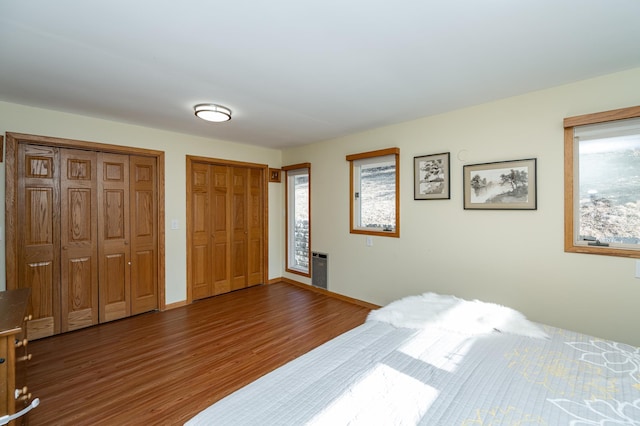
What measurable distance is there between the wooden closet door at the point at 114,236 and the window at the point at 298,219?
2.45 m

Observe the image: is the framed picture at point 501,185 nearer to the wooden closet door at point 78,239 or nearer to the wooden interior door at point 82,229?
the wooden interior door at point 82,229

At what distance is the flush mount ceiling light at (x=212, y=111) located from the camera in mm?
2773

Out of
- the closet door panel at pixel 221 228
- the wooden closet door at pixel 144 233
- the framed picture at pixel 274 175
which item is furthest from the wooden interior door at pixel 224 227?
the wooden closet door at pixel 144 233

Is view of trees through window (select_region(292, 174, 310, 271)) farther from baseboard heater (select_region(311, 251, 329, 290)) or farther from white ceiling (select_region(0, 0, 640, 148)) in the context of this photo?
white ceiling (select_region(0, 0, 640, 148))

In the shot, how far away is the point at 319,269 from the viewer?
4.46 metres

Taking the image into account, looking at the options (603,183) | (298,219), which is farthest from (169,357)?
(603,183)

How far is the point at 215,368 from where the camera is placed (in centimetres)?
234

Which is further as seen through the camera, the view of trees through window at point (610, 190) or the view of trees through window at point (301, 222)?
the view of trees through window at point (301, 222)

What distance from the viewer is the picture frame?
16.2 feet

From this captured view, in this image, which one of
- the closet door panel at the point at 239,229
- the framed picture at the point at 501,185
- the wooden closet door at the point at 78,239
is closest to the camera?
the framed picture at the point at 501,185

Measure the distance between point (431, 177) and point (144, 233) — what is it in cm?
373

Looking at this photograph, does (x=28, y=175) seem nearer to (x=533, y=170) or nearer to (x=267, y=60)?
(x=267, y=60)

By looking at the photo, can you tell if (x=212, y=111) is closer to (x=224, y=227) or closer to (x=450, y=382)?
(x=224, y=227)

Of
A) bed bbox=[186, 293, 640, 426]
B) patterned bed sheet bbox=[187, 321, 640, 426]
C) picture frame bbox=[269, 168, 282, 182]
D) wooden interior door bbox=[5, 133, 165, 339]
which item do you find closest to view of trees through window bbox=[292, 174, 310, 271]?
picture frame bbox=[269, 168, 282, 182]
